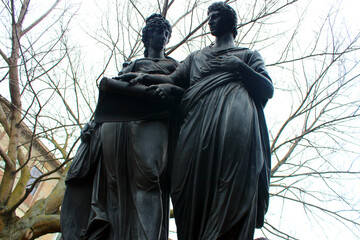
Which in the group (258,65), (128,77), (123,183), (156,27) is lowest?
(123,183)

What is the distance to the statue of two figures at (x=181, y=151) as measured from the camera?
2.63 m

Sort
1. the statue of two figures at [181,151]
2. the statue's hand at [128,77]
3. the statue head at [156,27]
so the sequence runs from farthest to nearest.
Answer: the statue head at [156,27]
the statue's hand at [128,77]
the statue of two figures at [181,151]

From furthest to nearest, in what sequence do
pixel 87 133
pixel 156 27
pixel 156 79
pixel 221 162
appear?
pixel 156 27 → pixel 87 133 → pixel 156 79 → pixel 221 162

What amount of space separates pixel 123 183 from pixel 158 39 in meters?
1.69

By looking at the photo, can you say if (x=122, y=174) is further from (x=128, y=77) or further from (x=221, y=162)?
(x=221, y=162)

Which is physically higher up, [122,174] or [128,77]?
[128,77]

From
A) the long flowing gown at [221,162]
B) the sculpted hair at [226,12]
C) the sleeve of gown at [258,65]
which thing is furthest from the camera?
the sculpted hair at [226,12]

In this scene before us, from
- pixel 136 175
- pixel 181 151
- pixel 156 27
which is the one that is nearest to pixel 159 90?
pixel 181 151

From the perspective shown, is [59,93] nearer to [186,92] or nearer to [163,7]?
[163,7]

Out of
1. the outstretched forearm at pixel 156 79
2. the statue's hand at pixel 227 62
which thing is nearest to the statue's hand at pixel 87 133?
the outstretched forearm at pixel 156 79

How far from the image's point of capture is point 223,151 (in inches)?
105

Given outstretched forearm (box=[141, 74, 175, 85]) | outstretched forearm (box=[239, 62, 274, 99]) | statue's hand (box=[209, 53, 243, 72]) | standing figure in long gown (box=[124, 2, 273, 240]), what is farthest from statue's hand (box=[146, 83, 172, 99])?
outstretched forearm (box=[239, 62, 274, 99])

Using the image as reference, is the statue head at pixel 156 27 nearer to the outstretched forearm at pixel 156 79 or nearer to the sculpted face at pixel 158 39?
the sculpted face at pixel 158 39

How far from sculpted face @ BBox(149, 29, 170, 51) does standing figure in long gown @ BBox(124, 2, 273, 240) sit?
73 centimetres
